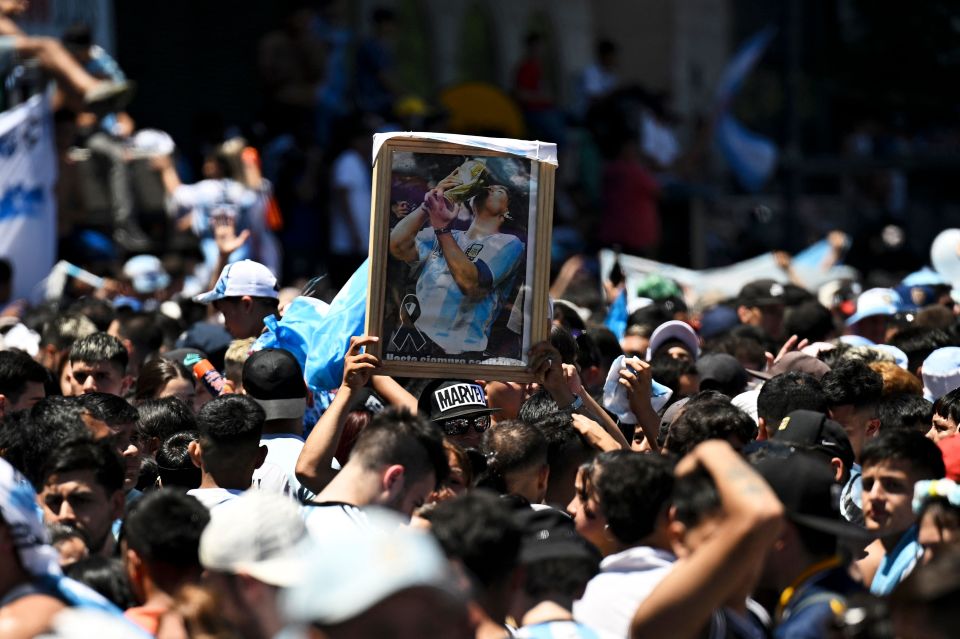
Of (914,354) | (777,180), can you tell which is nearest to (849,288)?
(914,354)

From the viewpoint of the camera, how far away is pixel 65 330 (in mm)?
9328

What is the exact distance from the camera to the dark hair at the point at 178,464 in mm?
6738

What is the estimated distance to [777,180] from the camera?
2664cm

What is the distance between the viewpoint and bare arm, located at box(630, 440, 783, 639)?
165 inches

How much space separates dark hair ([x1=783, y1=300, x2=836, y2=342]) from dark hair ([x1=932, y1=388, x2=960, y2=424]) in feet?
9.71

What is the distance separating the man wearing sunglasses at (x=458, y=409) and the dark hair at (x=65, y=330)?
2687 mm

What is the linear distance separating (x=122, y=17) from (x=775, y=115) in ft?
46.5

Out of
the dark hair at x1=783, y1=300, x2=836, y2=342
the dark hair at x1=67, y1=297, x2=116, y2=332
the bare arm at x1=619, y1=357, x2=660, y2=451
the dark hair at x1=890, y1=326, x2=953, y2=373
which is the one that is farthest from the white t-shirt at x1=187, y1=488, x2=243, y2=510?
the dark hair at x1=783, y1=300, x2=836, y2=342

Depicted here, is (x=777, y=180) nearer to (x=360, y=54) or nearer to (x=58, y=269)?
(x=360, y=54)

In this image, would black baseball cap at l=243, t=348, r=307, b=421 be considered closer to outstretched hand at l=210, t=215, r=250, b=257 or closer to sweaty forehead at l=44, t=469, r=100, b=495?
sweaty forehead at l=44, t=469, r=100, b=495

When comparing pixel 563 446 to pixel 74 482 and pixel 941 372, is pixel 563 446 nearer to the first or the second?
pixel 74 482

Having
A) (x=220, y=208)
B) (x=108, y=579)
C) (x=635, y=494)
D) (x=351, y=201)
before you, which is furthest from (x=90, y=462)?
(x=351, y=201)

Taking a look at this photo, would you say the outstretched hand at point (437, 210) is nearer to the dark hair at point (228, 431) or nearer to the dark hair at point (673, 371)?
the dark hair at point (228, 431)

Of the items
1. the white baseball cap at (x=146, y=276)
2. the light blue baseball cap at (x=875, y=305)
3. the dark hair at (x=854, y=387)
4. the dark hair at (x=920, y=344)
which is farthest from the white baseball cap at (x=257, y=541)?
the white baseball cap at (x=146, y=276)
